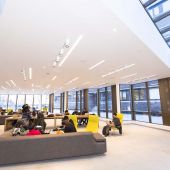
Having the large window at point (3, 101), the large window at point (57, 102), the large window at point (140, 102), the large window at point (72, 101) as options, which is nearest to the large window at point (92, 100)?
the large window at point (72, 101)

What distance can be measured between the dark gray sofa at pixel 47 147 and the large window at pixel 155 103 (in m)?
6.76

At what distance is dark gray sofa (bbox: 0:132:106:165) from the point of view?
3.60m

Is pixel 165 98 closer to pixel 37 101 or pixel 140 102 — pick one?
pixel 140 102

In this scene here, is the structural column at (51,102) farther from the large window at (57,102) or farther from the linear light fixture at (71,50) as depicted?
the linear light fixture at (71,50)

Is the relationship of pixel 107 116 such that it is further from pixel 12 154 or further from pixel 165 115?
pixel 12 154

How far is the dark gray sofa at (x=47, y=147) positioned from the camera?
3.60 meters

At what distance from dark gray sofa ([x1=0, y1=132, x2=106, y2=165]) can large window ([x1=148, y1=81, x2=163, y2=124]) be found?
22.2 ft

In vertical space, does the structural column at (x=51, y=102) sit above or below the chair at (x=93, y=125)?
above

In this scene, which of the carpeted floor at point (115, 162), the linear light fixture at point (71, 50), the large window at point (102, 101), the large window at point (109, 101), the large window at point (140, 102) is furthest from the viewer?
the large window at point (102, 101)

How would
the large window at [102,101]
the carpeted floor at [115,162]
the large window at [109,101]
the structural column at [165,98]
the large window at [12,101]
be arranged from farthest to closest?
the large window at [12,101]
the large window at [102,101]
the large window at [109,101]
the structural column at [165,98]
the carpeted floor at [115,162]

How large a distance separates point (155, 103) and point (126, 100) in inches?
105

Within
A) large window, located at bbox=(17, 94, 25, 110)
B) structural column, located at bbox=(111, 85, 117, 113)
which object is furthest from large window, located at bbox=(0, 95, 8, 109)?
structural column, located at bbox=(111, 85, 117, 113)

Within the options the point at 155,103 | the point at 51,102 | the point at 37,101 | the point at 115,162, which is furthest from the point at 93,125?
the point at 37,101

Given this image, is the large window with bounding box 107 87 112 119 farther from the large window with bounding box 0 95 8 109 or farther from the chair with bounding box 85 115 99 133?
the large window with bounding box 0 95 8 109
